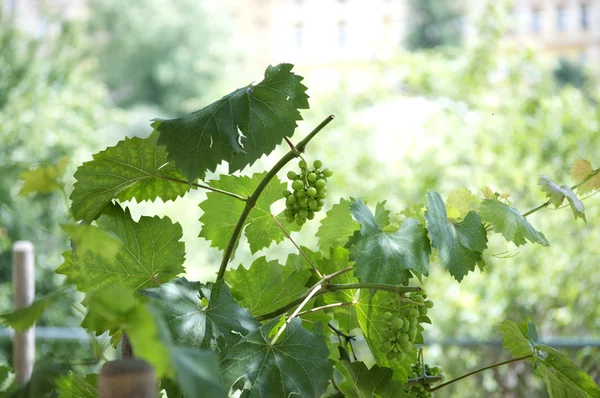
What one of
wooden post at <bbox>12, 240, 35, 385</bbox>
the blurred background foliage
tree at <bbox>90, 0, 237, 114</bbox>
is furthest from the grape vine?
tree at <bbox>90, 0, 237, 114</bbox>

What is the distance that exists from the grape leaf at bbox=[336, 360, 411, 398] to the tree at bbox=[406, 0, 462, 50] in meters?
18.5

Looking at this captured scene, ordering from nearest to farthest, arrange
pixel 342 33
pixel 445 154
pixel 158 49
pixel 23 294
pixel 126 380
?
1. pixel 126 380
2. pixel 23 294
3. pixel 445 154
4. pixel 158 49
5. pixel 342 33

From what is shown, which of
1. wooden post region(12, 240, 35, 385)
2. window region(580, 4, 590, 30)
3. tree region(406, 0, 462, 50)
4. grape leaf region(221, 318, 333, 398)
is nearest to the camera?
grape leaf region(221, 318, 333, 398)

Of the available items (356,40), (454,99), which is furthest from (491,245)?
(356,40)

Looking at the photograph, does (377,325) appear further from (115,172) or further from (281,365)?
(115,172)

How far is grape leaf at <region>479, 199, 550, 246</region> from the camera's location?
1.87ft

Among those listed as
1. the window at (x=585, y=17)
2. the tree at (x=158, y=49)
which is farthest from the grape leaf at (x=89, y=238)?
the window at (x=585, y=17)

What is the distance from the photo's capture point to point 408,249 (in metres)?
0.54

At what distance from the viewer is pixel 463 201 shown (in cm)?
64

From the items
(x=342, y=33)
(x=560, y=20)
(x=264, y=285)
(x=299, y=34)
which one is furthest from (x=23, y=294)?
(x=560, y=20)

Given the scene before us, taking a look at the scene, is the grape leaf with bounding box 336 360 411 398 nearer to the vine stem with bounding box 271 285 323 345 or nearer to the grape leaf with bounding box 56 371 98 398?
the vine stem with bounding box 271 285 323 345

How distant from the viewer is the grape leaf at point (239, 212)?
63 cm

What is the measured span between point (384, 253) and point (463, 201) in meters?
0.14

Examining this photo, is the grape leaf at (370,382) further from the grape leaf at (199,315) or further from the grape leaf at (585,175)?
the grape leaf at (585,175)
